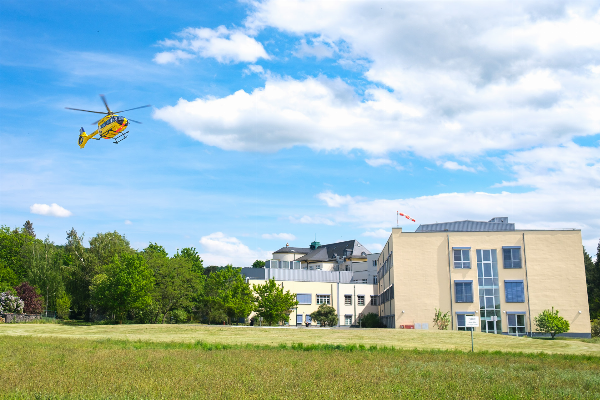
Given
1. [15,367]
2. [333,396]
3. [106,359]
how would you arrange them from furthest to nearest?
[106,359], [15,367], [333,396]

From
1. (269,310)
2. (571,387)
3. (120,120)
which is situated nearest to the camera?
(571,387)

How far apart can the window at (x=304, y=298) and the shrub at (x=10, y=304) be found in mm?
40330

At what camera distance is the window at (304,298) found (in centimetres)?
8250

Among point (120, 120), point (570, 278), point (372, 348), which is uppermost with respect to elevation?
point (120, 120)

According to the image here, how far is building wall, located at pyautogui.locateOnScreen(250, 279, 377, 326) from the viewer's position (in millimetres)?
82312

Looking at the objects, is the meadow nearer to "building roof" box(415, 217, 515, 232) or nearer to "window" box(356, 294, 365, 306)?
"building roof" box(415, 217, 515, 232)

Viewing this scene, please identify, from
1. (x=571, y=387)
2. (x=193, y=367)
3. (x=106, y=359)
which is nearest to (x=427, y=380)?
(x=571, y=387)

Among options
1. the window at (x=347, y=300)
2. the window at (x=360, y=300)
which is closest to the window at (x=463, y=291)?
the window at (x=347, y=300)

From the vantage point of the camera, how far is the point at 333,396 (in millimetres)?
11766

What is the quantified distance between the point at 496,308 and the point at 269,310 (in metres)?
28.9

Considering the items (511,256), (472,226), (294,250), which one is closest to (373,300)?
(472,226)

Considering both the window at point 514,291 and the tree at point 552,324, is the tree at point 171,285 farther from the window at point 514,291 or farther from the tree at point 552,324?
the tree at point 552,324

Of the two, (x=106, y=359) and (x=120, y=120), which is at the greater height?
(x=120, y=120)

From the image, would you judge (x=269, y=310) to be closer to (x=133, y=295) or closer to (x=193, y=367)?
(x=133, y=295)
